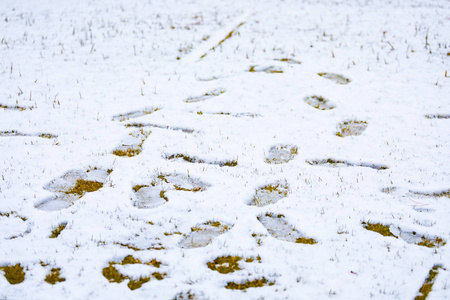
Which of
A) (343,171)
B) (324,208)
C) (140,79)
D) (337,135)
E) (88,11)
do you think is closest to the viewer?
(324,208)

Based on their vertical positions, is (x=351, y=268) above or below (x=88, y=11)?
below

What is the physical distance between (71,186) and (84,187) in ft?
0.62

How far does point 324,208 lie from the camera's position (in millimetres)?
4812

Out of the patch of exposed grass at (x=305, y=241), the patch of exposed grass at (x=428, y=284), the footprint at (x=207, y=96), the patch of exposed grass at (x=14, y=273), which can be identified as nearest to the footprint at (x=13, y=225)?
the patch of exposed grass at (x=14, y=273)

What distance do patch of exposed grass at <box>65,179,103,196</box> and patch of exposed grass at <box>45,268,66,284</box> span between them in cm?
146

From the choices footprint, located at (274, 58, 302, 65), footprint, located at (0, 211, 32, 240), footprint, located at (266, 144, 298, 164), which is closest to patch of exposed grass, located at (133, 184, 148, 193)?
footprint, located at (0, 211, 32, 240)

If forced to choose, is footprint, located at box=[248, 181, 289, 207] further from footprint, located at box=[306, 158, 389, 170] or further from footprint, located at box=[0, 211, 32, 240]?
footprint, located at box=[0, 211, 32, 240]

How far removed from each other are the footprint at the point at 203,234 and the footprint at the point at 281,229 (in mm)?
469

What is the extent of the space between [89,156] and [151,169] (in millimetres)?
1075

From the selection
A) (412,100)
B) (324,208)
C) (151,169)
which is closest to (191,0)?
(412,100)

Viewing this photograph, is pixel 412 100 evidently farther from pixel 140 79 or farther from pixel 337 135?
pixel 140 79

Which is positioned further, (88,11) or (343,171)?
(88,11)

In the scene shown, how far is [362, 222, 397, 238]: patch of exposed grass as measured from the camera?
14.4ft

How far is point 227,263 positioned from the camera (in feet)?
13.0
